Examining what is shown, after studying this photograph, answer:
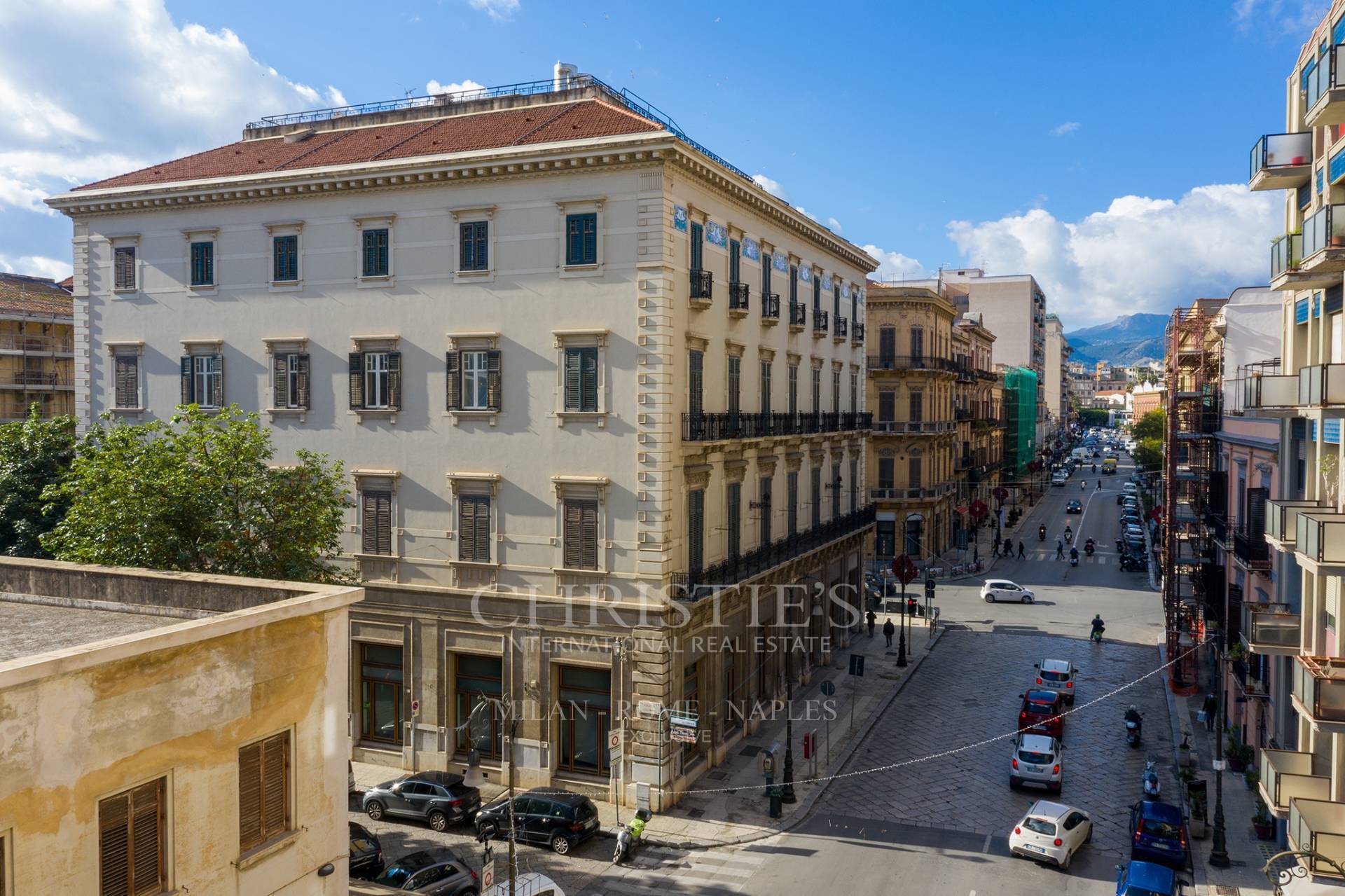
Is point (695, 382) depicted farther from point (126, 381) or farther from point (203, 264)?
point (126, 381)

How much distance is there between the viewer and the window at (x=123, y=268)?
34.2m

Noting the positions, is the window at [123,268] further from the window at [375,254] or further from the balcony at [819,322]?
the balcony at [819,322]

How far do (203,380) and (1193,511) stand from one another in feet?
139

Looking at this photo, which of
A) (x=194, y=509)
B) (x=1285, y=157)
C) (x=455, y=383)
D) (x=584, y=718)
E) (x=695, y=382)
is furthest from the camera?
(x=695, y=382)

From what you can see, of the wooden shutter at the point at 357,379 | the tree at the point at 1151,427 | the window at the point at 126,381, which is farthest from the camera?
the tree at the point at 1151,427

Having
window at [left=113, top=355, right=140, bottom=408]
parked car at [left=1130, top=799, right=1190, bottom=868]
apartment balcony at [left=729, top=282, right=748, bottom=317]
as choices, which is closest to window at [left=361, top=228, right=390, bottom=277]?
window at [left=113, top=355, right=140, bottom=408]

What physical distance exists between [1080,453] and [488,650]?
556 feet

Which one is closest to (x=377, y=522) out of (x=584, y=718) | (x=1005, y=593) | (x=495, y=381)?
(x=495, y=381)

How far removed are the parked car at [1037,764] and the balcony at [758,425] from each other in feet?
42.4

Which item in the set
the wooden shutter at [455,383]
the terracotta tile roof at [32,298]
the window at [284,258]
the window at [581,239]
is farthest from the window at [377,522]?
the terracotta tile roof at [32,298]

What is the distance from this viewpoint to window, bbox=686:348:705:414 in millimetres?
29297

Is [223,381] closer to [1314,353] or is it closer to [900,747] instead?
[900,747]

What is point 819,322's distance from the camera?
41750 millimetres

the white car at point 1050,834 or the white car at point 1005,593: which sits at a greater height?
the white car at point 1005,593
